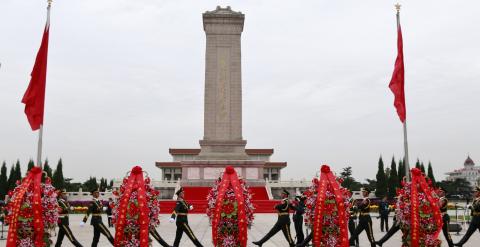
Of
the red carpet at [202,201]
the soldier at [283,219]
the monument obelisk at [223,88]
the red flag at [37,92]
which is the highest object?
the monument obelisk at [223,88]

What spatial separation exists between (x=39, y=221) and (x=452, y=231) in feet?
45.8

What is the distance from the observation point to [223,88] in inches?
1551

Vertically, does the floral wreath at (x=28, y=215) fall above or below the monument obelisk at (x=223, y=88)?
below

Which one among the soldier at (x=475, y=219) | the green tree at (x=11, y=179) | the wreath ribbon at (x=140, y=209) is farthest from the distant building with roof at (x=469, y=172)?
the wreath ribbon at (x=140, y=209)

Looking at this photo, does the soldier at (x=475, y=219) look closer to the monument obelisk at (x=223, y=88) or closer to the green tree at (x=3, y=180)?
the monument obelisk at (x=223, y=88)

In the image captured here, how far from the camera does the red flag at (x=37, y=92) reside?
405 inches

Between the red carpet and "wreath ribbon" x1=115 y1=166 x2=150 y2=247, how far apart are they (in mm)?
18541

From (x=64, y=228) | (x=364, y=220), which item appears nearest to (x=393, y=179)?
(x=364, y=220)

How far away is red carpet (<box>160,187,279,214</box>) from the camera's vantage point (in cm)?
2969

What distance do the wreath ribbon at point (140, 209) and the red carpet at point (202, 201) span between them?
730 inches

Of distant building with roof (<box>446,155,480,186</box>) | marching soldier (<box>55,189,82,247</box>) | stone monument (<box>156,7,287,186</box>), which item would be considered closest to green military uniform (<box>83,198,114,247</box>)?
marching soldier (<box>55,189,82,247</box>)

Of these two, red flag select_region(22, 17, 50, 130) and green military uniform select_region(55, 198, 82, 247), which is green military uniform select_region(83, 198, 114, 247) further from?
red flag select_region(22, 17, 50, 130)

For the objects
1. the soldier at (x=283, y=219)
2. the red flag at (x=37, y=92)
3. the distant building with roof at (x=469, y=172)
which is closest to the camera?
the red flag at (x=37, y=92)

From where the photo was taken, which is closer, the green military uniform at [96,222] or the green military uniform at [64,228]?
the green military uniform at [64,228]
